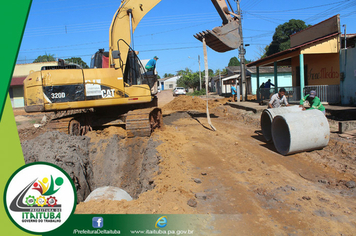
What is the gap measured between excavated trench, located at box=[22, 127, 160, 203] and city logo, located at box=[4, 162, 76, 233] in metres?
2.47

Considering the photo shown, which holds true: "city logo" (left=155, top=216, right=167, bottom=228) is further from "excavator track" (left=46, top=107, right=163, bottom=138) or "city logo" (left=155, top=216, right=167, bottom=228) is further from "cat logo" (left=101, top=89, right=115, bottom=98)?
"cat logo" (left=101, top=89, right=115, bottom=98)

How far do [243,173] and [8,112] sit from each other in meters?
4.38

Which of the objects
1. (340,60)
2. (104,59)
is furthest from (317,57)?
(104,59)

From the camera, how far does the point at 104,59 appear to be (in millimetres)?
9039

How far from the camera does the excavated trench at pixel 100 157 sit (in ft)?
20.5

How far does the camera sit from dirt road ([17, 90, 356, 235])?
12.3 ft

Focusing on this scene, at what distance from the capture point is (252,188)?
4.91m

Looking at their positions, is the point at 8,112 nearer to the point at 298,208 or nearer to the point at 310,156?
the point at 298,208

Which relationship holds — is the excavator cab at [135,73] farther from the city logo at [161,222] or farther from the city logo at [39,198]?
the city logo at [161,222]

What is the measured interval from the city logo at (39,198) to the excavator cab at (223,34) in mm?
8126

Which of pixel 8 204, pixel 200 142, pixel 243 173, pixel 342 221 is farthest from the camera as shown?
pixel 200 142

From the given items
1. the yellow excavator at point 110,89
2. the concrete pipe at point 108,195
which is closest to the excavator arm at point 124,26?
the yellow excavator at point 110,89

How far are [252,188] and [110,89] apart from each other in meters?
4.83

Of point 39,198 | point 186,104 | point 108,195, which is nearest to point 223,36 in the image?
point 108,195
